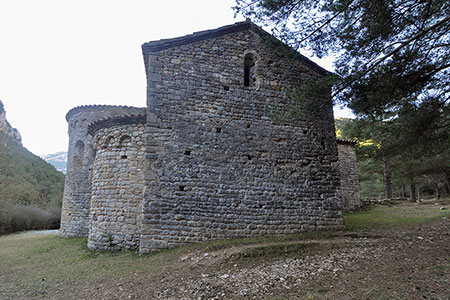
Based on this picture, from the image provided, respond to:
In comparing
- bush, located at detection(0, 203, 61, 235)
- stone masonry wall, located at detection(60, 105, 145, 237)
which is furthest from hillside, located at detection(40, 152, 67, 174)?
stone masonry wall, located at detection(60, 105, 145, 237)

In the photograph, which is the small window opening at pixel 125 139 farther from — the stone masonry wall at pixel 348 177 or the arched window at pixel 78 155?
the stone masonry wall at pixel 348 177

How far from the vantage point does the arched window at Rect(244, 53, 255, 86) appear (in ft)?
29.7

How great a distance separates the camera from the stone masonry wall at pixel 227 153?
24.1 feet

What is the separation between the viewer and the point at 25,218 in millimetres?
17016

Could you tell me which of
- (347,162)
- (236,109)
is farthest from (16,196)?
(347,162)

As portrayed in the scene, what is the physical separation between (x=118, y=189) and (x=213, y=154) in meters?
3.31

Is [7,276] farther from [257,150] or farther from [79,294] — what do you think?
[257,150]

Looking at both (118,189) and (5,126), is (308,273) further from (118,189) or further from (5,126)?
(5,126)

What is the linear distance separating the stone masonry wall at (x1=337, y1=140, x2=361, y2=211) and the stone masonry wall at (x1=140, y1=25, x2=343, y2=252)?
833 cm

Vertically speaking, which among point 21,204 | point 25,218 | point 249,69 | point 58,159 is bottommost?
point 25,218

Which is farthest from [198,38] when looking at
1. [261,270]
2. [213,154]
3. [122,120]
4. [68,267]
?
[68,267]

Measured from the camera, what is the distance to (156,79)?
7.91 metres

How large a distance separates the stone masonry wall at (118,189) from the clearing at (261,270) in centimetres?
53

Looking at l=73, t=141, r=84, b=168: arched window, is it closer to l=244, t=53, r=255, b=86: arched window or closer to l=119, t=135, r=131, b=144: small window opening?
l=119, t=135, r=131, b=144: small window opening
